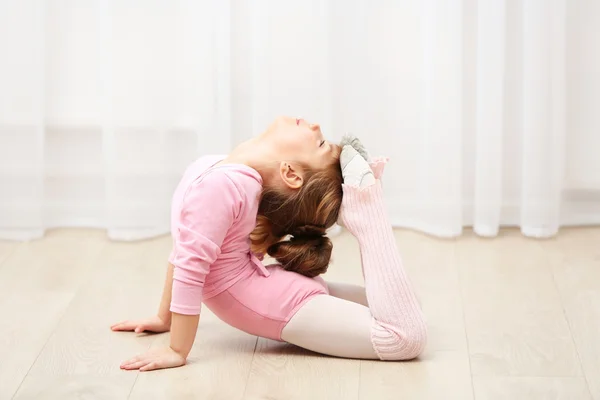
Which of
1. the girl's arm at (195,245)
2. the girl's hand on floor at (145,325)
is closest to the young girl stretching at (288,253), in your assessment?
the girl's arm at (195,245)

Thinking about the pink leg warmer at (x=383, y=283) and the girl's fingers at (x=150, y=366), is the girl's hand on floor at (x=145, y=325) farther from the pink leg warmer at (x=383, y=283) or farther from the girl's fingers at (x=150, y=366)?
the pink leg warmer at (x=383, y=283)

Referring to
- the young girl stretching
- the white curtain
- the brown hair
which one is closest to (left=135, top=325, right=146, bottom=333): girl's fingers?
the young girl stretching

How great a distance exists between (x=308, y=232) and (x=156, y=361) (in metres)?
0.36

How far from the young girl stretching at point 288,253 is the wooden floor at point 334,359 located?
0.17ft

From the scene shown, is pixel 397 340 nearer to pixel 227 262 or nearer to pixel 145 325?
pixel 227 262

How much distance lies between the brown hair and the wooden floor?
17 centimetres

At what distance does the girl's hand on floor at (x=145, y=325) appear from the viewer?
77.9 inches

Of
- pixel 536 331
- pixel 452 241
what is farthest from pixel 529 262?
pixel 536 331

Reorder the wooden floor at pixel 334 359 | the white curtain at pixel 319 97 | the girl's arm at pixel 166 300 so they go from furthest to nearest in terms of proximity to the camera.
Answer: the white curtain at pixel 319 97
the girl's arm at pixel 166 300
the wooden floor at pixel 334 359

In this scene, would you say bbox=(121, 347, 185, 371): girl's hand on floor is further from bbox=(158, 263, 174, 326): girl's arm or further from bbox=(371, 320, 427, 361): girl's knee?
bbox=(371, 320, 427, 361): girl's knee

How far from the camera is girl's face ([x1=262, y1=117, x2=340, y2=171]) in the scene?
1862 millimetres

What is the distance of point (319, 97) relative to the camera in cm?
256

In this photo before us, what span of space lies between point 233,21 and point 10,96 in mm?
596

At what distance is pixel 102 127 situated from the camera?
2.62m
